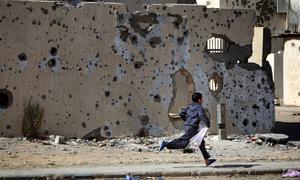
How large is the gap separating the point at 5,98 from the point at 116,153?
10.2 ft

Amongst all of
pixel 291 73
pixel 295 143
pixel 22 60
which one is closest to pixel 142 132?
pixel 22 60

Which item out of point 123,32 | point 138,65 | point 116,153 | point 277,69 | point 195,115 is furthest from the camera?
point 277,69

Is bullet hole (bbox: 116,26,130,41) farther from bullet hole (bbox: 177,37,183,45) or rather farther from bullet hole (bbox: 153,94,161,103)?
bullet hole (bbox: 153,94,161,103)

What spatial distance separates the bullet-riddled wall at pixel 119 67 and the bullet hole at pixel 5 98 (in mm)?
23

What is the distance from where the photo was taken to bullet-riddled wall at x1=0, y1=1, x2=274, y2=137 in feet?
47.2

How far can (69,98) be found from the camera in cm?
1472

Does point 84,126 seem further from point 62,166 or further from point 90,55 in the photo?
point 62,166

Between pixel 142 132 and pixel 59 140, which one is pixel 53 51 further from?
pixel 142 132

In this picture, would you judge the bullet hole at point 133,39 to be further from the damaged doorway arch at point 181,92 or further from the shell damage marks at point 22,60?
the shell damage marks at point 22,60

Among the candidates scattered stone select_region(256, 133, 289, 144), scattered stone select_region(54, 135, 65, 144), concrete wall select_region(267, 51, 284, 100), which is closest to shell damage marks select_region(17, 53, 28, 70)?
scattered stone select_region(54, 135, 65, 144)

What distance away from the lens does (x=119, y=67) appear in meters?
15.1

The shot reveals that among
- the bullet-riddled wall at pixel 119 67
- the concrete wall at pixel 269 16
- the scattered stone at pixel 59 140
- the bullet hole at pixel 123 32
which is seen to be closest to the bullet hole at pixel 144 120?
the bullet-riddled wall at pixel 119 67

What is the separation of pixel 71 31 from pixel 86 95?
1562 millimetres

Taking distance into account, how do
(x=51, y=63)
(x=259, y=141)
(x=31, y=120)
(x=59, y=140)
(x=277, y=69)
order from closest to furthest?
(x=59, y=140) < (x=31, y=120) < (x=51, y=63) < (x=259, y=141) < (x=277, y=69)
